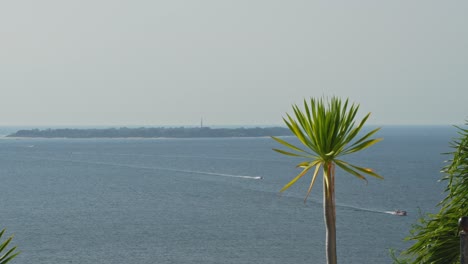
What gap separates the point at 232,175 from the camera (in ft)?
377

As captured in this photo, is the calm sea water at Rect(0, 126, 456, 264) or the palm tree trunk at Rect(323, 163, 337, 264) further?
the calm sea water at Rect(0, 126, 456, 264)

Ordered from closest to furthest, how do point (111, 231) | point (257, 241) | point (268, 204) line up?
1. point (257, 241)
2. point (111, 231)
3. point (268, 204)

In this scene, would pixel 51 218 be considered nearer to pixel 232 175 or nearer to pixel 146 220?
pixel 146 220

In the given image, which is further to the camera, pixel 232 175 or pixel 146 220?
pixel 232 175

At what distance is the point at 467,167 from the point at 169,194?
3272 inches

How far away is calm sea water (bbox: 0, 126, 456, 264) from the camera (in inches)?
2197

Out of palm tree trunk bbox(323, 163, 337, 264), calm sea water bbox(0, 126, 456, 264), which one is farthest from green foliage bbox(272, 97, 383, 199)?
calm sea water bbox(0, 126, 456, 264)

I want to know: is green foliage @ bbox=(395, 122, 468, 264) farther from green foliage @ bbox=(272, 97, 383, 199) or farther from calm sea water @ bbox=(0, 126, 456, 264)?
calm sea water @ bbox=(0, 126, 456, 264)

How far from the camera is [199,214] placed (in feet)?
247

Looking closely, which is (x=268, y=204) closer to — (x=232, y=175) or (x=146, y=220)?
(x=146, y=220)

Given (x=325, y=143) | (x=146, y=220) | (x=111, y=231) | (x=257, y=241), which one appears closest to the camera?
(x=325, y=143)

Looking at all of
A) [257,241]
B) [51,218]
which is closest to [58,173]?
[51,218]

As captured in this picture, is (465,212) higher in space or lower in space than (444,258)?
higher

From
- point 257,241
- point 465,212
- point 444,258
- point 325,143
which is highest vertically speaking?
point 325,143
